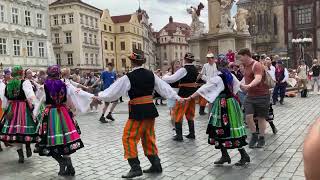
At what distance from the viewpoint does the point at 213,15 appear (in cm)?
2261

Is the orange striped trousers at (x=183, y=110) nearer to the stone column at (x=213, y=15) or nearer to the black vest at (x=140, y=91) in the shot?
the black vest at (x=140, y=91)

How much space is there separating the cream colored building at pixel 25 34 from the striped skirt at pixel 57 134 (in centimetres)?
3578

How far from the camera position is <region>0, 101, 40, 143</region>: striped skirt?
308 inches

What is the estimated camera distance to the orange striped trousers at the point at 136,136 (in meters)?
6.16

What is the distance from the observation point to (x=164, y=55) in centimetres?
11444

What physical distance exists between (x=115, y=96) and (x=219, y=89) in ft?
5.48

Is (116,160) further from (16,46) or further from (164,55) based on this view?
(164,55)

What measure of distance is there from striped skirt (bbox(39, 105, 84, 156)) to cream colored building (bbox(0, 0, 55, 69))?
35.8m

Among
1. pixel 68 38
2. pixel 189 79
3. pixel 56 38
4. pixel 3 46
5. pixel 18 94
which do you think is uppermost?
pixel 56 38

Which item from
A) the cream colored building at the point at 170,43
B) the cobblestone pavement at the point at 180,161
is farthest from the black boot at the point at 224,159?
the cream colored building at the point at 170,43

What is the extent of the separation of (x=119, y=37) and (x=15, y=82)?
238 feet

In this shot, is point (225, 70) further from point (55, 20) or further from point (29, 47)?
point (55, 20)

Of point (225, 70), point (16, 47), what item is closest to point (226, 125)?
point (225, 70)

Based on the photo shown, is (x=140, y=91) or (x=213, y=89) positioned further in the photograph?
(x=213, y=89)
